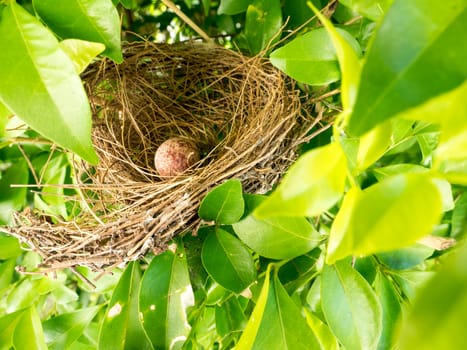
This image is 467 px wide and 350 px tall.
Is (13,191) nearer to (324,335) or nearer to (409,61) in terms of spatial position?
(324,335)

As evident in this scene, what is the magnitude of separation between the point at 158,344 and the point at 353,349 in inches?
9.7

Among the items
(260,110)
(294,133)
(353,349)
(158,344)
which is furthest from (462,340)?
(260,110)

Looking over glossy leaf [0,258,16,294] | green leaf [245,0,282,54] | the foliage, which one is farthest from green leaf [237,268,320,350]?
glossy leaf [0,258,16,294]

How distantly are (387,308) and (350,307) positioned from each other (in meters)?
0.10

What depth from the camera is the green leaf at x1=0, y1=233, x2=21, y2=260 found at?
80 cm

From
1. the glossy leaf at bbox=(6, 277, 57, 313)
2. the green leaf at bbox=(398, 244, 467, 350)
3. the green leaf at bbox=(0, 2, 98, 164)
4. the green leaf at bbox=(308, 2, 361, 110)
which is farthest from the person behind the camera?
the glossy leaf at bbox=(6, 277, 57, 313)

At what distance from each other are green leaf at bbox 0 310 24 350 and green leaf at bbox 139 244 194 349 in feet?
0.74

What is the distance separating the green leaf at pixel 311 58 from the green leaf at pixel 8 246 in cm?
58

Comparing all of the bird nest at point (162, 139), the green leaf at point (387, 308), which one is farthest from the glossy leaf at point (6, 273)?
the green leaf at point (387, 308)

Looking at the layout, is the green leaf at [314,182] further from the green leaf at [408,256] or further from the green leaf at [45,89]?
the green leaf at [408,256]

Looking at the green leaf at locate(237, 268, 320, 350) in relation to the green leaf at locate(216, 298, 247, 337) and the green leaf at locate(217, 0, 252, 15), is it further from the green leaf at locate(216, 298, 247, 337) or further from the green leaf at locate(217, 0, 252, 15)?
the green leaf at locate(217, 0, 252, 15)

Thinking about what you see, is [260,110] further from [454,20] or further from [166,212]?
[454,20]

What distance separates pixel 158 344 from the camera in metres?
0.57

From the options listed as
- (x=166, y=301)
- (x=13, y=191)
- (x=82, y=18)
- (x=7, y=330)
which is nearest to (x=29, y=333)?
(x=7, y=330)
